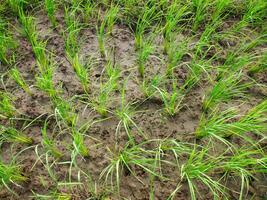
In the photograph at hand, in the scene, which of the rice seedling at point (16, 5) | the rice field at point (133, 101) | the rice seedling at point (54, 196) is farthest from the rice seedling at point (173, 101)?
the rice seedling at point (16, 5)

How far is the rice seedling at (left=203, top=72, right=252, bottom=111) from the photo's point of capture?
1836 mm

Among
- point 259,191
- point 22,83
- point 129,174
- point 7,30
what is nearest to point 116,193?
point 129,174

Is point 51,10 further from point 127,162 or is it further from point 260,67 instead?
point 260,67

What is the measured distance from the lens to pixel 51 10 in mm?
2297

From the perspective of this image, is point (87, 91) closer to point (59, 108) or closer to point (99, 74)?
point (99, 74)

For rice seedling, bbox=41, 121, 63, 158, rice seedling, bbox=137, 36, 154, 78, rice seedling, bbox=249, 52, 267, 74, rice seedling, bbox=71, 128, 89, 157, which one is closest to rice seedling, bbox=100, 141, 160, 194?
rice seedling, bbox=71, 128, 89, 157

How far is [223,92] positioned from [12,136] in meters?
1.23

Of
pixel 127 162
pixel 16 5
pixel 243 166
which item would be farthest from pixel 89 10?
pixel 243 166

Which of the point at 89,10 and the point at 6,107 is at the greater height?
the point at 89,10

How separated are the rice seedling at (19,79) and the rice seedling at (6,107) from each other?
0.35 feet

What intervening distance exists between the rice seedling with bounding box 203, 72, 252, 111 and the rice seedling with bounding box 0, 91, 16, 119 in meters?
1.15

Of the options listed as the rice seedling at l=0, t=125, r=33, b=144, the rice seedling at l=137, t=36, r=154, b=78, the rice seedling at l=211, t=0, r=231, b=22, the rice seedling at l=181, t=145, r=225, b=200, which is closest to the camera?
the rice seedling at l=181, t=145, r=225, b=200

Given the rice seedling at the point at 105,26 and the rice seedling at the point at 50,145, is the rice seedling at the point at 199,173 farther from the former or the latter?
the rice seedling at the point at 105,26

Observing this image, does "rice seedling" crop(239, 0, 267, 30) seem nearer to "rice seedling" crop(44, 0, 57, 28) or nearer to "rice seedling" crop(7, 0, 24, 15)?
"rice seedling" crop(44, 0, 57, 28)
